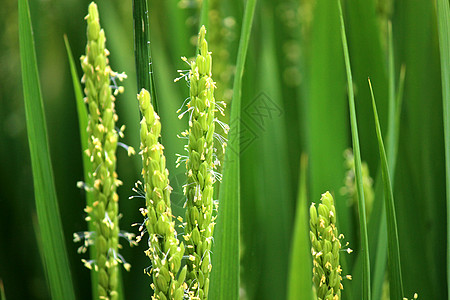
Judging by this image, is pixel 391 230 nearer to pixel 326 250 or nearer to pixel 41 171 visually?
pixel 326 250

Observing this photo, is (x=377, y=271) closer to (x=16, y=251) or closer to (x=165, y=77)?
(x=165, y=77)

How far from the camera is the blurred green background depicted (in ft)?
2.70

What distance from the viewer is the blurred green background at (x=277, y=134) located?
0.82m

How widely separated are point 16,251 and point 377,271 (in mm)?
847

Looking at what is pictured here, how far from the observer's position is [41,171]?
565 millimetres

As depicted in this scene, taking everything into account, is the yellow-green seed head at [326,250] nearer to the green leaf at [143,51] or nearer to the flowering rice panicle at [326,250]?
the flowering rice panicle at [326,250]

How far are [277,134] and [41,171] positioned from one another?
1.53 ft

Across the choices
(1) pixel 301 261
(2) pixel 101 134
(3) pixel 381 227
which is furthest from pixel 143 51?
(3) pixel 381 227

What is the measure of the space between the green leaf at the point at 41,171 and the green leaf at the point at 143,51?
111 mm

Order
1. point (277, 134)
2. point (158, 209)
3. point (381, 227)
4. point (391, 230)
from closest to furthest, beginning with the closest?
point (158, 209)
point (391, 230)
point (381, 227)
point (277, 134)

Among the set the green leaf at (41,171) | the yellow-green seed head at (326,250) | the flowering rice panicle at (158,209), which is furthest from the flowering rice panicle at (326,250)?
the green leaf at (41,171)

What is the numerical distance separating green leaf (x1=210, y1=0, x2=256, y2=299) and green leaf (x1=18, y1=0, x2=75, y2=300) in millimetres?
190

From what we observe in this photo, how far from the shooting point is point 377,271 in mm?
658

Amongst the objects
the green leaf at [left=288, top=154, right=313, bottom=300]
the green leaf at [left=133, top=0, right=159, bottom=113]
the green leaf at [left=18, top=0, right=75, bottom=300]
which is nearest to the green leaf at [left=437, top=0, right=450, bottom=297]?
the green leaf at [left=288, top=154, right=313, bottom=300]
